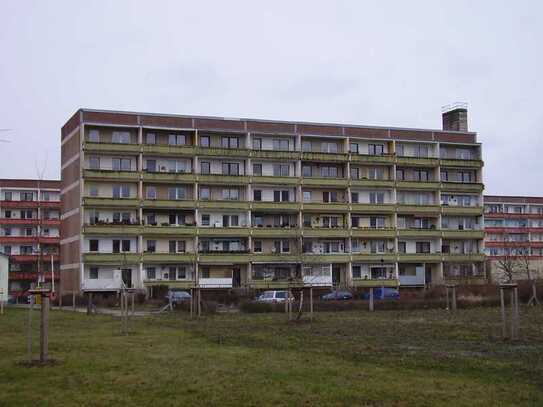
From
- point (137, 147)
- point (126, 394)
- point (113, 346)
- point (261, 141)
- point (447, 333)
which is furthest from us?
point (261, 141)

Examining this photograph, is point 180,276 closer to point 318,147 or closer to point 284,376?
point 318,147

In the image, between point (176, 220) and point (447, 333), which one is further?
point (176, 220)

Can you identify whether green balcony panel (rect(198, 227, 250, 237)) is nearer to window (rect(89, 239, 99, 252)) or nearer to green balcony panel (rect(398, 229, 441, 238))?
window (rect(89, 239, 99, 252))

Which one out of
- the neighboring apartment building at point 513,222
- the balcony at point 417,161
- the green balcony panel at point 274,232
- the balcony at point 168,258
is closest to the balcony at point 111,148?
the balcony at point 168,258

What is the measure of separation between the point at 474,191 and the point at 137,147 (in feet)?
126

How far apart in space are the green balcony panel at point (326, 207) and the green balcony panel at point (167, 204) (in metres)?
12.0

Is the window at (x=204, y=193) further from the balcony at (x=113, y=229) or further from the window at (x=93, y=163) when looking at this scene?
the window at (x=93, y=163)

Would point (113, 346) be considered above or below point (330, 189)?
below

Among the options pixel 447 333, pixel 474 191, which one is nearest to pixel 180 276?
pixel 474 191

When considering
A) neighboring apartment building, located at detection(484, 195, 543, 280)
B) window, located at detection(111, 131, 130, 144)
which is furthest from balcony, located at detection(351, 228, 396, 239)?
neighboring apartment building, located at detection(484, 195, 543, 280)

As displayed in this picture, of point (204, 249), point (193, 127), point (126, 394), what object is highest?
point (193, 127)

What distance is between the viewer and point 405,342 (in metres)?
20.5

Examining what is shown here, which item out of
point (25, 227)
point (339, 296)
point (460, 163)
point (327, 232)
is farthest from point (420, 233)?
point (25, 227)

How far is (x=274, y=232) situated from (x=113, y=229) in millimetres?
16320
